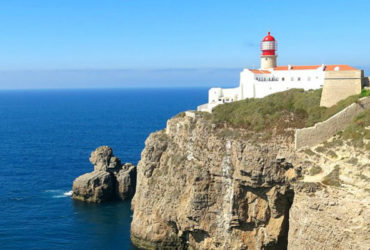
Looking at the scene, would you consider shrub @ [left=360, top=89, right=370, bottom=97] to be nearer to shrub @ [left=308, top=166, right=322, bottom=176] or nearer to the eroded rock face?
the eroded rock face

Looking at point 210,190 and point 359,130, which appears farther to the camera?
point 210,190

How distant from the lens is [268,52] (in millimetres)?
50281

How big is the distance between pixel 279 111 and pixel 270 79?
448 inches

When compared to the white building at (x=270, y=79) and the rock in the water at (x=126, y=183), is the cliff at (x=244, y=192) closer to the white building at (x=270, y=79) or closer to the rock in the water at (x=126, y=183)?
the white building at (x=270, y=79)

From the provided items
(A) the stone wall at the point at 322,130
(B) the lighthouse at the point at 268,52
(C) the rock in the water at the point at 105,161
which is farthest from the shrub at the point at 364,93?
(C) the rock in the water at the point at 105,161

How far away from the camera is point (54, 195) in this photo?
183 feet

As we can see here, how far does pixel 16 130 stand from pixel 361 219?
94851 millimetres

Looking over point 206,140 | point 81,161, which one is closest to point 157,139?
point 206,140

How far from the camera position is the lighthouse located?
50.1 meters

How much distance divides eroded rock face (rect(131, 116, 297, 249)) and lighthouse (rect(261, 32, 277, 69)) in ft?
44.7

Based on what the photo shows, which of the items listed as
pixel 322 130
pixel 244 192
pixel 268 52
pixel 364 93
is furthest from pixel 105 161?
pixel 364 93

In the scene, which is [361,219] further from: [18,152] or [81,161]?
[18,152]

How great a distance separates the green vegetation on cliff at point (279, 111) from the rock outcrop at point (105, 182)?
1803 centimetres

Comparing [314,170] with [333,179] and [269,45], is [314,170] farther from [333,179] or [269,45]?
[269,45]
